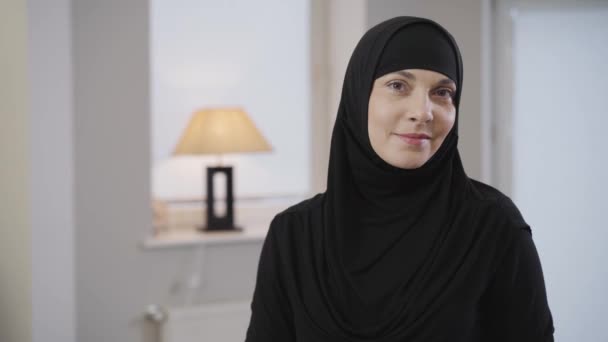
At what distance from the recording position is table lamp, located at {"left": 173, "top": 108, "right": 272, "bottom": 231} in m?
2.70

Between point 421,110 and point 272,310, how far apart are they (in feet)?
1.33

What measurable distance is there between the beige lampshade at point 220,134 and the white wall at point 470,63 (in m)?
0.84

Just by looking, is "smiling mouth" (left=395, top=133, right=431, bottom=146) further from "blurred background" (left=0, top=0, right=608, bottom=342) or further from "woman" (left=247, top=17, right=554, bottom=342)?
"blurred background" (left=0, top=0, right=608, bottom=342)

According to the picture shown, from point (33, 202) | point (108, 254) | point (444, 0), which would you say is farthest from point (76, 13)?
point (444, 0)

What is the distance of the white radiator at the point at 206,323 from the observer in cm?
267

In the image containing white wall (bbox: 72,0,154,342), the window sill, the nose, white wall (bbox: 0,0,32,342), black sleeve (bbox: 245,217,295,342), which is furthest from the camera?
the window sill

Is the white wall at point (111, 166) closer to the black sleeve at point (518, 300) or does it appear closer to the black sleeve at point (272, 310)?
the black sleeve at point (272, 310)

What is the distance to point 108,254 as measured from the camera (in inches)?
103

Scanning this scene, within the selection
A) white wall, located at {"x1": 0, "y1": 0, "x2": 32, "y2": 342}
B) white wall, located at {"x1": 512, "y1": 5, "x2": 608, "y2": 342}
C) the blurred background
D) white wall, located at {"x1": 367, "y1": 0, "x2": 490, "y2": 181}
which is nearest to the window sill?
the blurred background

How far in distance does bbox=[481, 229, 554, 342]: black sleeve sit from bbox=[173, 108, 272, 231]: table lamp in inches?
73.4

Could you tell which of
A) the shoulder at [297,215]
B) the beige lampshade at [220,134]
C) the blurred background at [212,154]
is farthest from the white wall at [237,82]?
the shoulder at [297,215]

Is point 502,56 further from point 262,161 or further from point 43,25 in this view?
point 43,25

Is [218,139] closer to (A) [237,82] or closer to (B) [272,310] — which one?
(A) [237,82]

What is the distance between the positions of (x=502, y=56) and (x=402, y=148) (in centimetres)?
209
